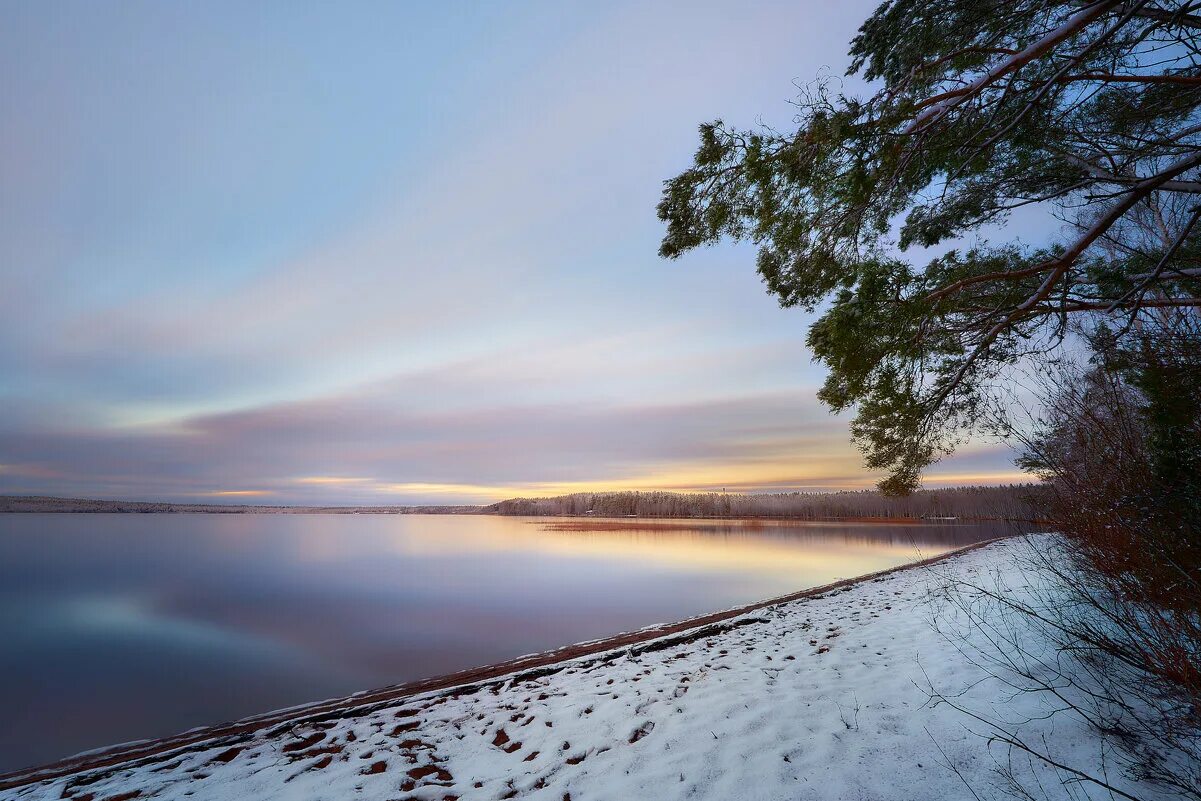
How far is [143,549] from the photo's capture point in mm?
33938

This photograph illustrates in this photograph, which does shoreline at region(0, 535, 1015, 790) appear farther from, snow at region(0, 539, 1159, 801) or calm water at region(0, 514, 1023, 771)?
calm water at region(0, 514, 1023, 771)

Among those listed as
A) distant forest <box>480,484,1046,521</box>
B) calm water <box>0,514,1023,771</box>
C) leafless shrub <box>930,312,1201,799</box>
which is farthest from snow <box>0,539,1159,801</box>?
distant forest <box>480,484,1046,521</box>

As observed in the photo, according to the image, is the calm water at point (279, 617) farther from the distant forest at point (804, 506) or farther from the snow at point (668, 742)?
the distant forest at point (804, 506)

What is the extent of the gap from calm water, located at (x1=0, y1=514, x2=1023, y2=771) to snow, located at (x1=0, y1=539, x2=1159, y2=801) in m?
4.45

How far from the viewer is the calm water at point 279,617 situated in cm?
859

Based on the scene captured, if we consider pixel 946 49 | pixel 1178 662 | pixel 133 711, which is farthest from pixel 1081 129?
pixel 133 711

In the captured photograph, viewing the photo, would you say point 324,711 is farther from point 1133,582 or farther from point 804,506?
point 804,506

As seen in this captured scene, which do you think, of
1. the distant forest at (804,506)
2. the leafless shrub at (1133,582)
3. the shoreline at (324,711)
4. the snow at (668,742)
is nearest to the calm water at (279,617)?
the shoreline at (324,711)

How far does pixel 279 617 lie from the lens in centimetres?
1500

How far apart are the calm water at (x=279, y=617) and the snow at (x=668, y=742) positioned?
4449 mm

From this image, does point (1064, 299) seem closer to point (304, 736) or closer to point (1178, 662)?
point (1178, 662)

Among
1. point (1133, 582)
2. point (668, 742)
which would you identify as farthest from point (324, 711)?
point (1133, 582)

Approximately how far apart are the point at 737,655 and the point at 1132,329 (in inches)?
214

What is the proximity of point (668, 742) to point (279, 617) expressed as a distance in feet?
51.3
